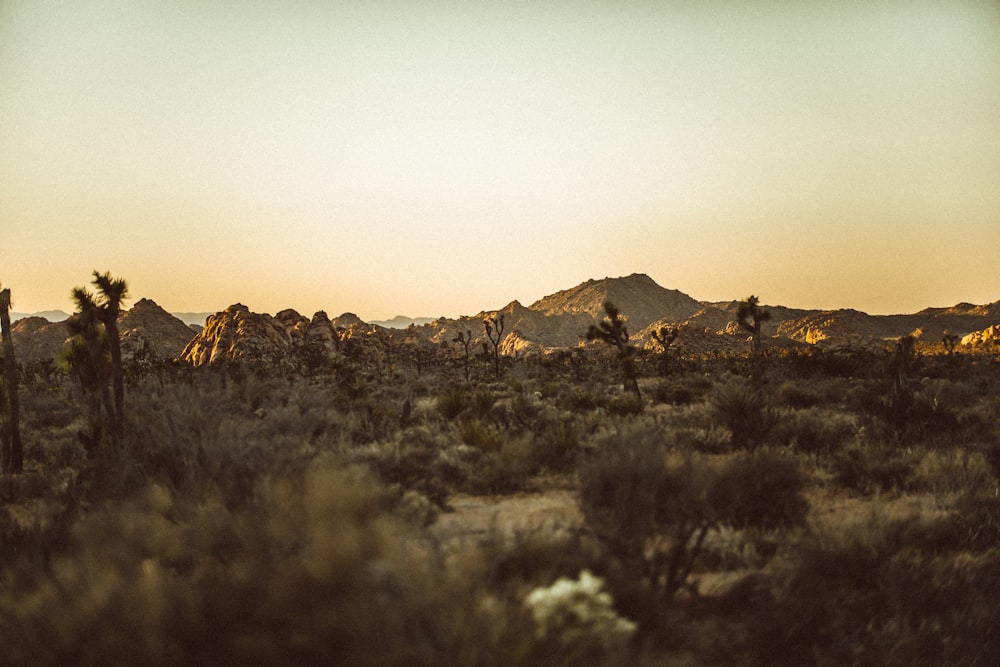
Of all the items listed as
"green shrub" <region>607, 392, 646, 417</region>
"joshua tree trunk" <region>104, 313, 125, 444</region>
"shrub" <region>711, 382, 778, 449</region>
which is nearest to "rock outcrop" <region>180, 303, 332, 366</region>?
"joshua tree trunk" <region>104, 313, 125, 444</region>

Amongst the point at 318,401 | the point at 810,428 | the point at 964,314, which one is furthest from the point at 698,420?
Result: the point at 964,314

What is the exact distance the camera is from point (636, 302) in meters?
183

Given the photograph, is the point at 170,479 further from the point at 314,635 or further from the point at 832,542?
the point at 832,542

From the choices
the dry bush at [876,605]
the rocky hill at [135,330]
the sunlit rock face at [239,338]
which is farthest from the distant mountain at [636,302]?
the dry bush at [876,605]

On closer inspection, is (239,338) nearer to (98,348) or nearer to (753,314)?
(98,348)

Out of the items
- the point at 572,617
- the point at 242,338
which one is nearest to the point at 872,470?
the point at 572,617

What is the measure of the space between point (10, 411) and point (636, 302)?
17982cm

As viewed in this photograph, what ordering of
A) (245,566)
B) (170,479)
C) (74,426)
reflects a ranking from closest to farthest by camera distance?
1. (245,566)
2. (170,479)
3. (74,426)

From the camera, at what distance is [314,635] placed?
9.22 ft

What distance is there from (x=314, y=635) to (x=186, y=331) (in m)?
146

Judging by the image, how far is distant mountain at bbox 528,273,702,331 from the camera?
17588 centimetres

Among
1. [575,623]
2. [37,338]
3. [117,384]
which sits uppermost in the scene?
[37,338]

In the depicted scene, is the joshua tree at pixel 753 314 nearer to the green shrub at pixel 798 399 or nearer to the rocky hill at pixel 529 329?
the green shrub at pixel 798 399

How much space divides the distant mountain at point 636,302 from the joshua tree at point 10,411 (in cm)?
16070
